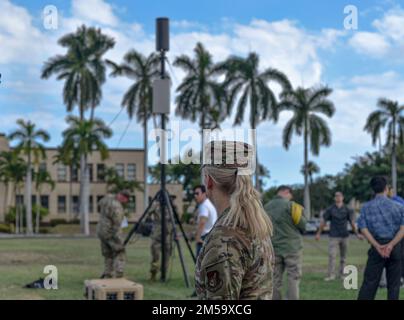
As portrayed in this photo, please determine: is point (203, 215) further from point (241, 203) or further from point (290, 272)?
point (241, 203)

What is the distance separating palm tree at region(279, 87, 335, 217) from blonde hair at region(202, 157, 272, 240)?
4776 cm

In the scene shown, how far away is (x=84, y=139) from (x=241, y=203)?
51.8m

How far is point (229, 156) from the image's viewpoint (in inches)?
121

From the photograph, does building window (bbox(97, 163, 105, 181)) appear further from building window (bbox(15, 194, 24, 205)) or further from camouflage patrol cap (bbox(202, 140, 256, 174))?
camouflage patrol cap (bbox(202, 140, 256, 174))

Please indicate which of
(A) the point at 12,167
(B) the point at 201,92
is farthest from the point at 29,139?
(B) the point at 201,92

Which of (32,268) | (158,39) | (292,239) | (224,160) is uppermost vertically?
(158,39)

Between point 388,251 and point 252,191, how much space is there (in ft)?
20.2

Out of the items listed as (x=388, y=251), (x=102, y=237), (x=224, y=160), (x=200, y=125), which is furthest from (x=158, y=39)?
(x=200, y=125)

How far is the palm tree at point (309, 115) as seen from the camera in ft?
166

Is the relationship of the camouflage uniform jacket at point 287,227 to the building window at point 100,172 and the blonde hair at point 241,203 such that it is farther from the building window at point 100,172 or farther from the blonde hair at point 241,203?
the building window at point 100,172

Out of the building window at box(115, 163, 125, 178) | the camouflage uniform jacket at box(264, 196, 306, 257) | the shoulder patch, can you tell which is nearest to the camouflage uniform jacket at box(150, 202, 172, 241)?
the camouflage uniform jacket at box(264, 196, 306, 257)

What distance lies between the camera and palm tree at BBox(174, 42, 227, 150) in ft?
172

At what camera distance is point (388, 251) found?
28.7 ft
